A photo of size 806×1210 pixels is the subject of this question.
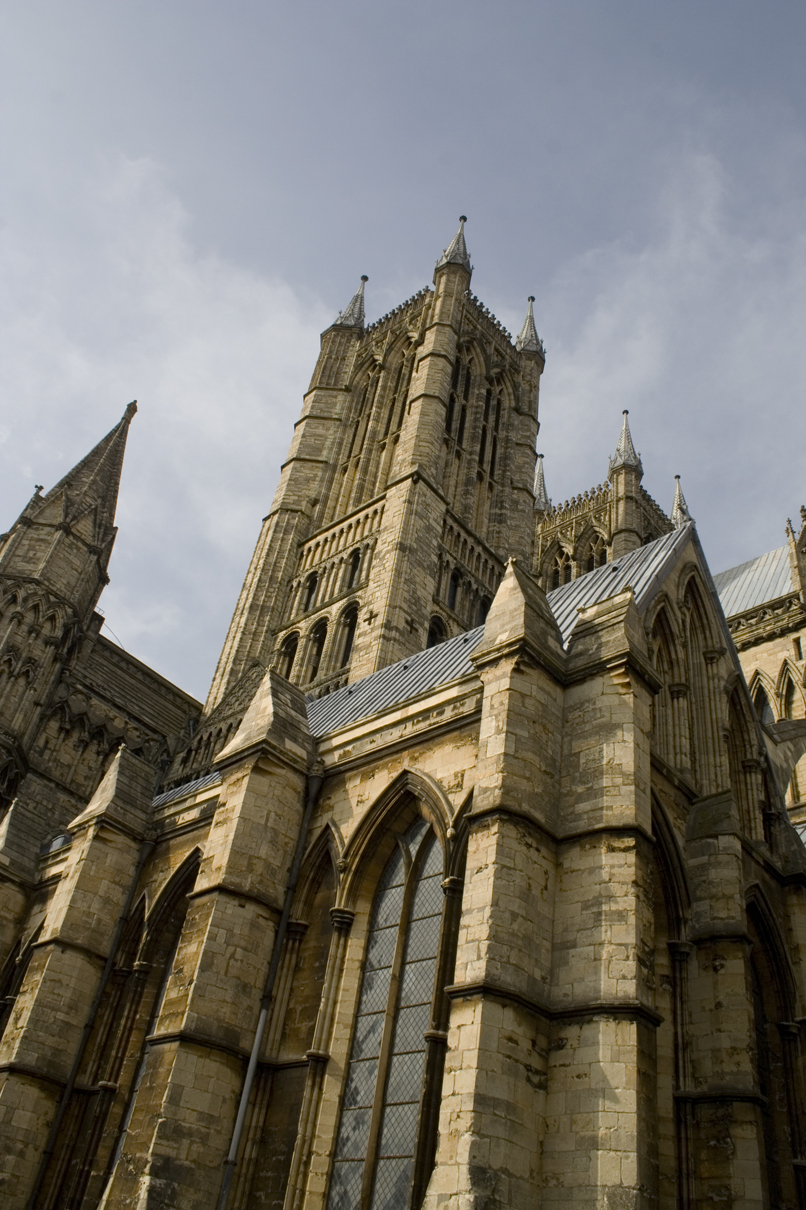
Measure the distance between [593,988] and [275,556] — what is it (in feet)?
93.5

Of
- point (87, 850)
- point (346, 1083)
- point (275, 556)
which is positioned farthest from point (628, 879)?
point (275, 556)

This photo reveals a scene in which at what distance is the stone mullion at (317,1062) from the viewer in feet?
37.1

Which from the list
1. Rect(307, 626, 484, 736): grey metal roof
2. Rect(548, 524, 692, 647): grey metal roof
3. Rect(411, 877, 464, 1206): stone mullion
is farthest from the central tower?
Rect(411, 877, 464, 1206): stone mullion

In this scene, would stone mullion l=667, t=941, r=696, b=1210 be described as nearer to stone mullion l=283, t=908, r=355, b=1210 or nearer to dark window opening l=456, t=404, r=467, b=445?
stone mullion l=283, t=908, r=355, b=1210

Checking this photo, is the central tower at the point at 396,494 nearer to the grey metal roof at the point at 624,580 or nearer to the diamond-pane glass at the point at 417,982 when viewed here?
the grey metal roof at the point at 624,580

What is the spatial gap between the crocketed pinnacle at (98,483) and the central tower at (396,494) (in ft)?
19.8

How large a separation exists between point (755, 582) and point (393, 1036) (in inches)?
1072

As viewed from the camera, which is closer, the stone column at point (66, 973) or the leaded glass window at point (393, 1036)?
the leaded glass window at point (393, 1036)

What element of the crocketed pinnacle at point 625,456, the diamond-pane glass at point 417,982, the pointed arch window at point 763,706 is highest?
the crocketed pinnacle at point 625,456

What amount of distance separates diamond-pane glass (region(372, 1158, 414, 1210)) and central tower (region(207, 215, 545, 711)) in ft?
59.4

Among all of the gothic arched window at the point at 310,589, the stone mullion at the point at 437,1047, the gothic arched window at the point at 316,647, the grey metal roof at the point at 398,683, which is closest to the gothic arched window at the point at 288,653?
the gothic arched window at the point at 316,647

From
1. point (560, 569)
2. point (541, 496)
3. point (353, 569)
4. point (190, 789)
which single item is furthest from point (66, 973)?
point (541, 496)

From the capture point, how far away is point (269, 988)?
1309 centimetres

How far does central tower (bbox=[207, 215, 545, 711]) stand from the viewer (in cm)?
3191
